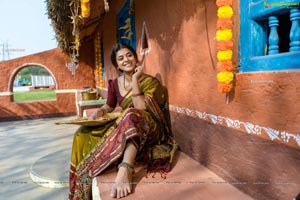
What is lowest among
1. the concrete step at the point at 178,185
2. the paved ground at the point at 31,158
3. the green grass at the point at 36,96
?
the paved ground at the point at 31,158

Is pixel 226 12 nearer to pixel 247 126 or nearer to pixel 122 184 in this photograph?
pixel 247 126

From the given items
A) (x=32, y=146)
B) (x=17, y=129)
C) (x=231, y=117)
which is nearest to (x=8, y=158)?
(x=32, y=146)

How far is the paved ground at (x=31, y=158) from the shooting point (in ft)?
10.6

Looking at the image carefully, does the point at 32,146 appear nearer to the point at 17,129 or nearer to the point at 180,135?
the point at 17,129

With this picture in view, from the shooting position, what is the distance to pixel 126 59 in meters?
2.48

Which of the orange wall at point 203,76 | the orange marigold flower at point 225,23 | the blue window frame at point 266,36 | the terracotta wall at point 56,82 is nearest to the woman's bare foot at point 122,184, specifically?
the orange wall at point 203,76

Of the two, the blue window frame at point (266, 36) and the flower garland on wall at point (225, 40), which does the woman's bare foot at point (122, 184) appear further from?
the blue window frame at point (266, 36)

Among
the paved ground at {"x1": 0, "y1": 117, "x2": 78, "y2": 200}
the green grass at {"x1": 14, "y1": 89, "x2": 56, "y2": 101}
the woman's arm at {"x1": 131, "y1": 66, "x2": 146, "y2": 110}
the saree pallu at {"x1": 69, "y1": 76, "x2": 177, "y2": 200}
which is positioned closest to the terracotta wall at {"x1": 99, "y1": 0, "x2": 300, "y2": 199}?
the saree pallu at {"x1": 69, "y1": 76, "x2": 177, "y2": 200}

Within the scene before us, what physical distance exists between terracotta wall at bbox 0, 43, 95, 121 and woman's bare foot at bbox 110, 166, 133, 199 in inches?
357

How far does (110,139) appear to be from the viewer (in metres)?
2.08

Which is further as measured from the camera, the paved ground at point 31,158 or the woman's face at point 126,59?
the paved ground at point 31,158

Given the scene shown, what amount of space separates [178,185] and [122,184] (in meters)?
0.39

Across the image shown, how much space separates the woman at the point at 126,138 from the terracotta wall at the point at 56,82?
8.11m

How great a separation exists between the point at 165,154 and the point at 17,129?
7.19 meters
